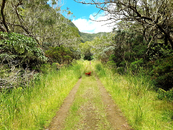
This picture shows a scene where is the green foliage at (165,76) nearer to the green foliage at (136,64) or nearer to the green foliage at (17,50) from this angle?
the green foliage at (136,64)

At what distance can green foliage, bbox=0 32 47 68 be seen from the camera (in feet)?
15.5

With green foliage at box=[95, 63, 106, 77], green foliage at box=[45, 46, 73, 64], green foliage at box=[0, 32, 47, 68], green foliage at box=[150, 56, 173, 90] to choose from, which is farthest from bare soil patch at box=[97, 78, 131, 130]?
green foliage at box=[45, 46, 73, 64]

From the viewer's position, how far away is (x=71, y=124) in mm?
2461

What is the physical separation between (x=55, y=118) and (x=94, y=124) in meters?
1.12

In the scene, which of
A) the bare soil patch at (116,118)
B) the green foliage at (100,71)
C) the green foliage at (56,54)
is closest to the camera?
the bare soil patch at (116,118)

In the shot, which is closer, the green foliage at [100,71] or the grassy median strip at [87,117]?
the grassy median strip at [87,117]

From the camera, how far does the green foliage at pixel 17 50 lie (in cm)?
473

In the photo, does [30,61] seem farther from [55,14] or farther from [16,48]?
[55,14]

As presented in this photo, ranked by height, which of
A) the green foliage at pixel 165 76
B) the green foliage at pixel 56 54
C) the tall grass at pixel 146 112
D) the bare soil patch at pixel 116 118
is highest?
the green foliage at pixel 56 54

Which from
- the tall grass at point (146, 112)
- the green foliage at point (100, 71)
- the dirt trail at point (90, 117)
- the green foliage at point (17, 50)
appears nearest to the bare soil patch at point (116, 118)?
the dirt trail at point (90, 117)

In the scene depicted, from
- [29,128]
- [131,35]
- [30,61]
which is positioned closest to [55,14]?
[30,61]

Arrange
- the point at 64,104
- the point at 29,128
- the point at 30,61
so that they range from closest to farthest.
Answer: the point at 29,128, the point at 64,104, the point at 30,61

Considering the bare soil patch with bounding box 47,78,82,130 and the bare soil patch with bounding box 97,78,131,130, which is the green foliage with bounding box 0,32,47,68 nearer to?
the bare soil patch with bounding box 47,78,82,130

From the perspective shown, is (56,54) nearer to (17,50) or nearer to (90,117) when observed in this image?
(17,50)
